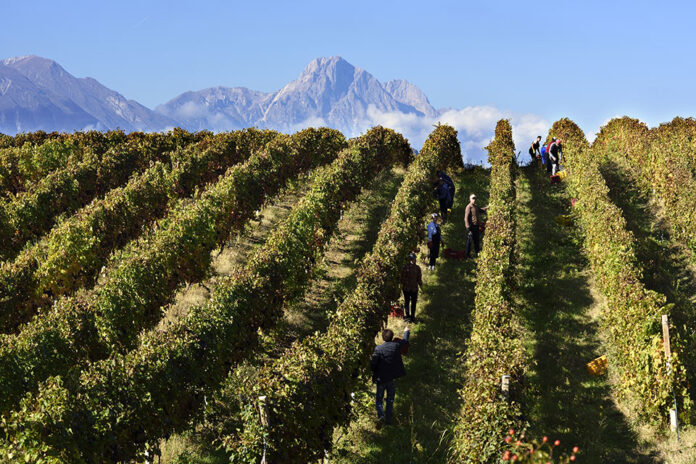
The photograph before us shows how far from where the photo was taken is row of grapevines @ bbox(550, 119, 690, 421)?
10.6 m

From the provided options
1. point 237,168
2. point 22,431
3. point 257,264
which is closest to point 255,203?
point 237,168

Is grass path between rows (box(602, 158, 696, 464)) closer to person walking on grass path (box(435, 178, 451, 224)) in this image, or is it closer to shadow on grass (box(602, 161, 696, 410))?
shadow on grass (box(602, 161, 696, 410))

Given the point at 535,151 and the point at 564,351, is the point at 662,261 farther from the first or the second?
the point at 535,151

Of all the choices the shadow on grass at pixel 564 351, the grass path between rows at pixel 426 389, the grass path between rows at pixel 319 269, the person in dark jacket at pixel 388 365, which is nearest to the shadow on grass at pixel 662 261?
the shadow on grass at pixel 564 351

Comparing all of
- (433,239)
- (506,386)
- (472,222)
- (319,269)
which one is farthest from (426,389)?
(472,222)

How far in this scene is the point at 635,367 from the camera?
1127cm

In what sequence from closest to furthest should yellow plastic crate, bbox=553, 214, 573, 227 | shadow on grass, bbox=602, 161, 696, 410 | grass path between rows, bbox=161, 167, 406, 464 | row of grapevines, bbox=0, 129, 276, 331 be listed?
grass path between rows, bbox=161, 167, 406, 464, shadow on grass, bbox=602, 161, 696, 410, row of grapevines, bbox=0, 129, 276, 331, yellow plastic crate, bbox=553, 214, 573, 227

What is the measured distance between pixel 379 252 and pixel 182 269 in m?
6.16

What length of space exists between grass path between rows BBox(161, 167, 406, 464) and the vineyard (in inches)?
3.9

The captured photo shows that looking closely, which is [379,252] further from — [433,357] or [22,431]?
[22,431]

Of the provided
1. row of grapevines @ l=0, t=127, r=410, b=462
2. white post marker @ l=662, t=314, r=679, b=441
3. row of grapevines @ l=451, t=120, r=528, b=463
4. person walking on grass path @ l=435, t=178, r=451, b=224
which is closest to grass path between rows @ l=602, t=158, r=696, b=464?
white post marker @ l=662, t=314, r=679, b=441

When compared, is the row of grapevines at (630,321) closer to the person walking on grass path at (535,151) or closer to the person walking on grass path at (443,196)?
the person walking on grass path at (443,196)

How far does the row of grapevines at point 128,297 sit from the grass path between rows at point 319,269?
112 cm

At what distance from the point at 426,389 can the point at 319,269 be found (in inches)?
237
